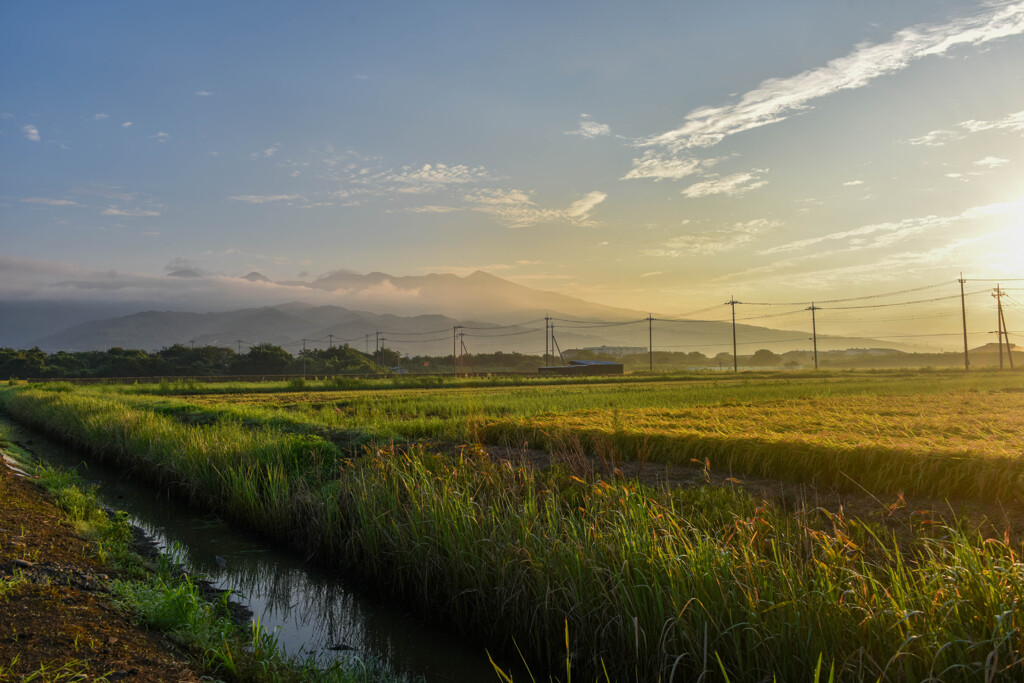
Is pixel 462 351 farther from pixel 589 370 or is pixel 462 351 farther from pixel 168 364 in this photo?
pixel 168 364

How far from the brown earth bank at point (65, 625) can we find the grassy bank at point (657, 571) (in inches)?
124

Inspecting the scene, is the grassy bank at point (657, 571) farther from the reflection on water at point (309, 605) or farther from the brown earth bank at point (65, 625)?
the brown earth bank at point (65, 625)

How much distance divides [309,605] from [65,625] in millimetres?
3510

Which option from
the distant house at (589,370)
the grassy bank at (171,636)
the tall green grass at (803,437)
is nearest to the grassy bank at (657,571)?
the tall green grass at (803,437)

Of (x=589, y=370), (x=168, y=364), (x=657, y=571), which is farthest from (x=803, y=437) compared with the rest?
(x=168, y=364)

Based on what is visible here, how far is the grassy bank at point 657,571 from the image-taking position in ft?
13.6

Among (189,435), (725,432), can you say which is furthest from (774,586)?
(189,435)

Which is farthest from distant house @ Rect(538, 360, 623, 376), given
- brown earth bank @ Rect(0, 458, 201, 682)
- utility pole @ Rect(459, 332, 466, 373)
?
brown earth bank @ Rect(0, 458, 201, 682)

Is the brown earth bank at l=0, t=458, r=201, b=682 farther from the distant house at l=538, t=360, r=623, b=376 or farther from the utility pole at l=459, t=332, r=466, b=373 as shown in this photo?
the distant house at l=538, t=360, r=623, b=376

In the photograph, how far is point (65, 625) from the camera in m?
5.04

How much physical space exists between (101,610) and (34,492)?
7136mm

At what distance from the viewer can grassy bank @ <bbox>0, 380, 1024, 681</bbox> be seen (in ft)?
13.6

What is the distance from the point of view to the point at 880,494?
9320 mm

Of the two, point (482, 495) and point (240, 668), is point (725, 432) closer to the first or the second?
point (482, 495)
